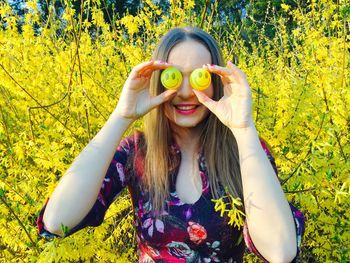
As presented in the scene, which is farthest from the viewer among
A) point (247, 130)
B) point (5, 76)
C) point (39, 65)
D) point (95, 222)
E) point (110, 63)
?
point (110, 63)

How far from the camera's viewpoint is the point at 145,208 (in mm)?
1550

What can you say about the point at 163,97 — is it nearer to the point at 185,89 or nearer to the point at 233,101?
the point at 185,89

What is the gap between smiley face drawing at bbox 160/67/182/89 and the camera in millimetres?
1445

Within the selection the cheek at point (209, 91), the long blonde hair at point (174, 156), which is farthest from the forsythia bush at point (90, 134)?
the cheek at point (209, 91)

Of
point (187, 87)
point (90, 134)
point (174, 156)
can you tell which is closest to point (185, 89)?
point (187, 87)

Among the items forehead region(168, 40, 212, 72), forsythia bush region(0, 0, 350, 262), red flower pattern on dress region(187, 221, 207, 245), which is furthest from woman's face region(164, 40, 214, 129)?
forsythia bush region(0, 0, 350, 262)

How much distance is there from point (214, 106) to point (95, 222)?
494 mm

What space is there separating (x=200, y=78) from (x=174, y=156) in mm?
312

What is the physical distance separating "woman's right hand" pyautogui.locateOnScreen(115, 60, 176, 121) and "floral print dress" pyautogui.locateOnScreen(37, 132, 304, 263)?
19 cm

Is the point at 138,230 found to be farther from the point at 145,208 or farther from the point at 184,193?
the point at 184,193

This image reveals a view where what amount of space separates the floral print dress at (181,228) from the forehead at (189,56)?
28cm

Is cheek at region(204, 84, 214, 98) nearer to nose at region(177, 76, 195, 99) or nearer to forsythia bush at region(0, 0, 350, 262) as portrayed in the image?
nose at region(177, 76, 195, 99)

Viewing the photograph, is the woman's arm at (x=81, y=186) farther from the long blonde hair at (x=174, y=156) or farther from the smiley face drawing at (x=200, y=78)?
the smiley face drawing at (x=200, y=78)

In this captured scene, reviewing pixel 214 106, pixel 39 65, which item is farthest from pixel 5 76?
pixel 214 106
